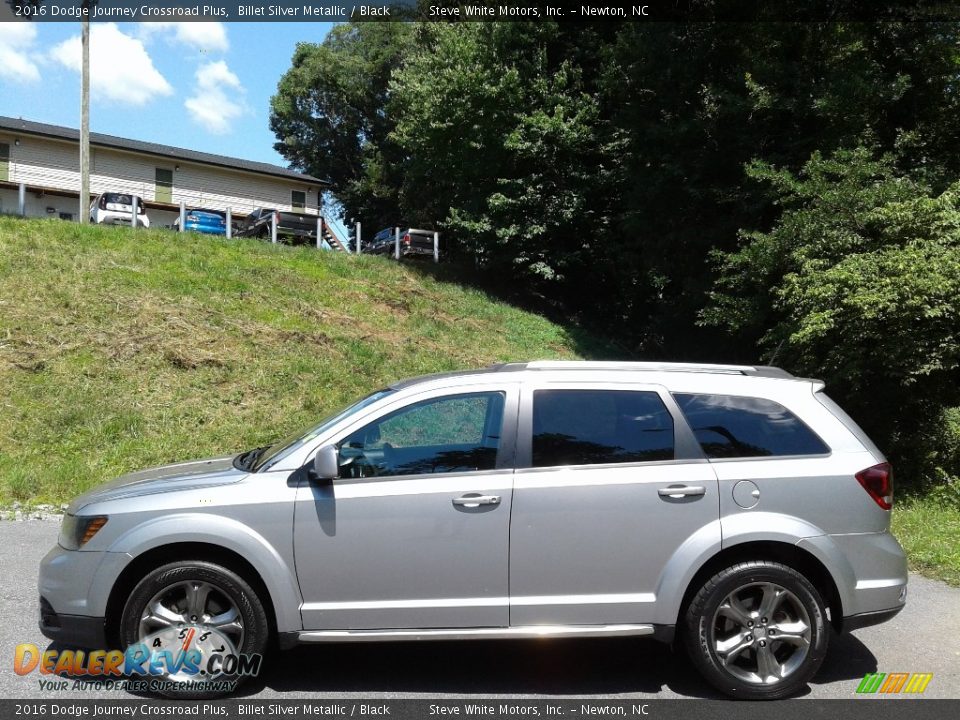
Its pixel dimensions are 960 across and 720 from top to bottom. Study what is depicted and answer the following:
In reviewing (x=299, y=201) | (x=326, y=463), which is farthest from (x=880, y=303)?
(x=299, y=201)

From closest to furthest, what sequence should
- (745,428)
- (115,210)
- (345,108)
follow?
1. (745,428)
2. (115,210)
3. (345,108)

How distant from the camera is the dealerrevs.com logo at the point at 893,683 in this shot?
4.45 metres

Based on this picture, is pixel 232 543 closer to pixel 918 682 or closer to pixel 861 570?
pixel 861 570

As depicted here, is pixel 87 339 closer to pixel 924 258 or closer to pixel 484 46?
pixel 924 258

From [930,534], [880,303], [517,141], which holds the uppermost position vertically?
[517,141]

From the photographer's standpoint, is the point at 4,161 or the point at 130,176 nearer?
the point at 4,161

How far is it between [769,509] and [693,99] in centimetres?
1575

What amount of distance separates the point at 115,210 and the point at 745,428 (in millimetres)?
24727

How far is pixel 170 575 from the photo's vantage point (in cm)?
418

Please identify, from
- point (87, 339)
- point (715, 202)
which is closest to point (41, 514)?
point (87, 339)

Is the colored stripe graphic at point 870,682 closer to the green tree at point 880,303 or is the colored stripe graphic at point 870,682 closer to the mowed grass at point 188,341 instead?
the green tree at point 880,303

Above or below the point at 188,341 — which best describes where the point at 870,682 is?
below

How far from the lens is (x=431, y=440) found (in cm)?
477

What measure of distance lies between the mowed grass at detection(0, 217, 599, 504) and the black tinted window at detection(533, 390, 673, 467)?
725 centimetres
